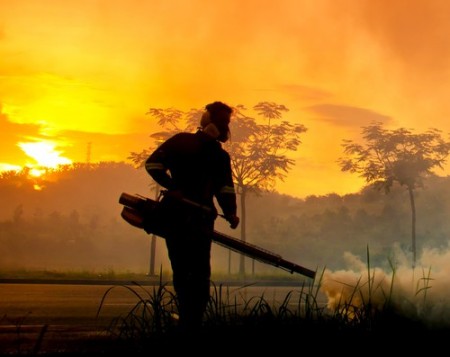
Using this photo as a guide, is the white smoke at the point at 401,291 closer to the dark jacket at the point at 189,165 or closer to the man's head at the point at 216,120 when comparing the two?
the dark jacket at the point at 189,165

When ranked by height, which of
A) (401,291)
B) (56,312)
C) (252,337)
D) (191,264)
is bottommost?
(56,312)

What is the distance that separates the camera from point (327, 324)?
15.7 ft

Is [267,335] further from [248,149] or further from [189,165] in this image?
[248,149]

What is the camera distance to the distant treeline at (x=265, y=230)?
138 feet

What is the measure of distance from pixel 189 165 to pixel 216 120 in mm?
456

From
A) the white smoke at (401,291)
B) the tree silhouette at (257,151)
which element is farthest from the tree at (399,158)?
the white smoke at (401,291)

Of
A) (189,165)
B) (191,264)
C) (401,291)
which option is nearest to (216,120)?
(189,165)

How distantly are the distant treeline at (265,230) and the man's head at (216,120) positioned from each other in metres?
31.6

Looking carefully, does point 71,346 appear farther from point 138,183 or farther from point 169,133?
point 138,183

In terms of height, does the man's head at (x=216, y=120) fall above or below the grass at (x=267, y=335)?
above

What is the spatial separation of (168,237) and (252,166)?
693 inches

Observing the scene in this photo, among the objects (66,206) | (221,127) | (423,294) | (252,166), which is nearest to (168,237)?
(221,127)

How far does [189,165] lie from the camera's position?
5.14 m

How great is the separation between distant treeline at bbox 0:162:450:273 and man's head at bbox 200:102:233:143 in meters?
31.6
